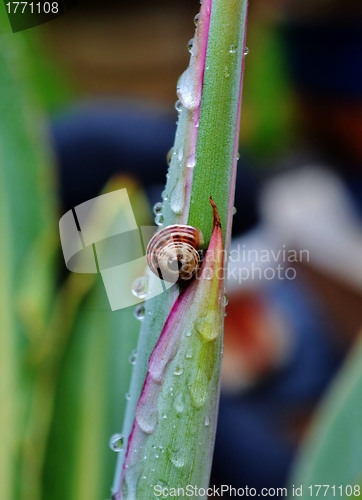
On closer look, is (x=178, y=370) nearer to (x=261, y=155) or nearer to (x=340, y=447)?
(x=340, y=447)

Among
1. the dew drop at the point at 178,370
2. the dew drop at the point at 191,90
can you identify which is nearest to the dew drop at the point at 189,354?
the dew drop at the point at 178,370

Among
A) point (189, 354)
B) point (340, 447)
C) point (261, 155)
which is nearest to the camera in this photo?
point (189, 354)

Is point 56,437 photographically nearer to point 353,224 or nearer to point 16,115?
point 16,115

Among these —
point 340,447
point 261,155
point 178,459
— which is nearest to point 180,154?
point 178,459

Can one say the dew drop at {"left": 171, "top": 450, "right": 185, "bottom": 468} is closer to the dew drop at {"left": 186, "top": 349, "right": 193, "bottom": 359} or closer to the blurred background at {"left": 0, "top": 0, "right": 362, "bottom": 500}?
the dew drop at {"left": 186, "top": 349, "right": 193, "bottom": 359}

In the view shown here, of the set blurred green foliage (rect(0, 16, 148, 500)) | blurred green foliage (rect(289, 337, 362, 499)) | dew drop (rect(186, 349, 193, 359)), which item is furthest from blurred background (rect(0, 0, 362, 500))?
dew drop (rect(186, 349, 193, 359))

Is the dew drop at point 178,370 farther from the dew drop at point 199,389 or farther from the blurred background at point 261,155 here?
the blurred background at point 261,155

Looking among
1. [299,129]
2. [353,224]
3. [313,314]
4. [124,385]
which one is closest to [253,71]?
[299,129]

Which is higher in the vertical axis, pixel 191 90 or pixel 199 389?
pixel 191 90
